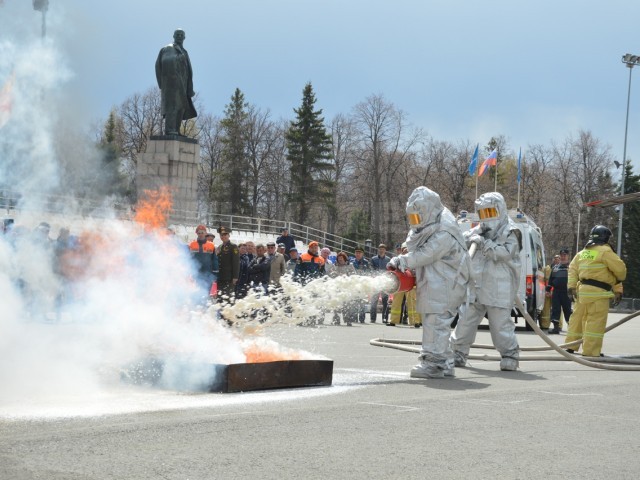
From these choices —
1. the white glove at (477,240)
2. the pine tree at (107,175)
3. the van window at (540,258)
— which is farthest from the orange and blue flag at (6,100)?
the van window at (540,258)

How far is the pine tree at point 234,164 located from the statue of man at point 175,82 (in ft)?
115

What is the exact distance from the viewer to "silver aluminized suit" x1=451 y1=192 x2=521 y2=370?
41.7ft

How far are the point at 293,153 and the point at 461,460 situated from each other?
67.2m

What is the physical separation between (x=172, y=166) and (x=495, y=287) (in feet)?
84.7

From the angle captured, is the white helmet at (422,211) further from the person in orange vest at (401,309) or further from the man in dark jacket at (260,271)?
the person in orange vest at (401,309)

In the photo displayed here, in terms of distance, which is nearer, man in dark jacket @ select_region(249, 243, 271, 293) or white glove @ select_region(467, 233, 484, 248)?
white glove @ select_region(467, 233, 484, 248)

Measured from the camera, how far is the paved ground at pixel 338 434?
19.0 ft

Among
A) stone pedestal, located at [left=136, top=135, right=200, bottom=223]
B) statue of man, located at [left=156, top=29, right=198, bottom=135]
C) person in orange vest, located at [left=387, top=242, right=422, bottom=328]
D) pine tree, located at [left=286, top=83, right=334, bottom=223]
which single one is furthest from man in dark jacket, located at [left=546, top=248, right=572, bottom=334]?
pine tree, located at [left=286, top=83, right=334, bottom=223]

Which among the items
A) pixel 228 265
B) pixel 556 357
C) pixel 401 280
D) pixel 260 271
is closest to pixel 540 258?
pixel 260 271

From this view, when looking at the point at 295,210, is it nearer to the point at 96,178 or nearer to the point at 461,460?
the point at 96,178

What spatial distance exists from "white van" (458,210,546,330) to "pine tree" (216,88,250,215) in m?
49.3

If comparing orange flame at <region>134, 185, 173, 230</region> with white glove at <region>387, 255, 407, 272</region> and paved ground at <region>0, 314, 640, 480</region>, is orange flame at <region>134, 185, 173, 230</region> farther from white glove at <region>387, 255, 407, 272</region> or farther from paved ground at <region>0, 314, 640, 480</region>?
paved ground at <region>0, 314, 640, 480</region>

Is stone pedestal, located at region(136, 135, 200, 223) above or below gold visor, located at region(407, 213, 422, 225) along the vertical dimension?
above

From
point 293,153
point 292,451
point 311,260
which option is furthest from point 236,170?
point 292,451
